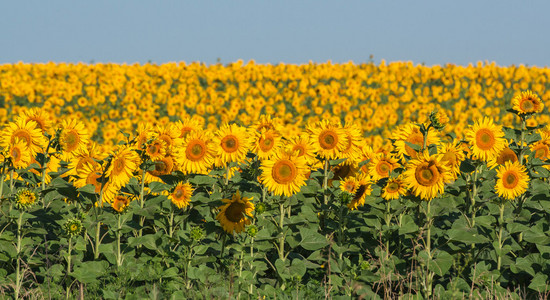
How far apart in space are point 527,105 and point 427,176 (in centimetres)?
180

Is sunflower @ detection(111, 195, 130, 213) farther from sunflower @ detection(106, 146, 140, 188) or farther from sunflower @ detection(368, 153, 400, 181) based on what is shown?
sunflower @ detection(368, 153, 400, 181)

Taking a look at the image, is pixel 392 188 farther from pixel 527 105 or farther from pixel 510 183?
pixel 527 105

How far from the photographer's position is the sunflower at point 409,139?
7.13 metres

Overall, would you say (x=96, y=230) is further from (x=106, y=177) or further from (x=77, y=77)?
(x=77, y=77)

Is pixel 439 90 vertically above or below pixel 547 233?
above

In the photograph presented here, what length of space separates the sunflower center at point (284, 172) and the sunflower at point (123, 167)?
1345 millimetres

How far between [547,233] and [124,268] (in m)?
4.40

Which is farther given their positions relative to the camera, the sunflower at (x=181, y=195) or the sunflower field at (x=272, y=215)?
the sunflower at (x=181, y=195)

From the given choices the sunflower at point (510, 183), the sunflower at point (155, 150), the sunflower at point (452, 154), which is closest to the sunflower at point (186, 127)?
the sunflower at point (155, 150)

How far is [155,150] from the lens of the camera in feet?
21.3

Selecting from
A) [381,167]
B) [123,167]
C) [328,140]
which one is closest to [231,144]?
[328,140]

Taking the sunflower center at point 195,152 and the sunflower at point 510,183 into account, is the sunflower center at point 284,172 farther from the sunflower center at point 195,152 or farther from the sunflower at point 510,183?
the sunflower at point 510,183

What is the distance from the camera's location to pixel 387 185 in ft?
21.4

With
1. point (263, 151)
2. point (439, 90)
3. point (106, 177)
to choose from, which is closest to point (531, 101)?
point (263, 151)
